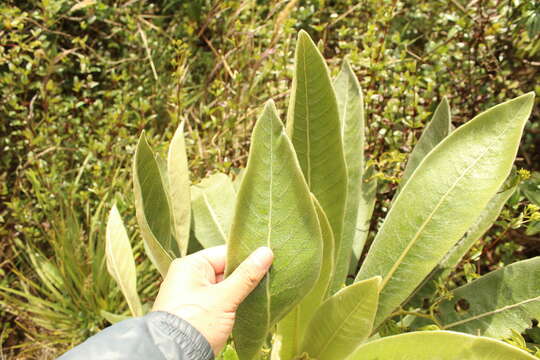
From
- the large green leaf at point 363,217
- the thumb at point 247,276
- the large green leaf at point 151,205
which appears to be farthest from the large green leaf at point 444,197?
the large green leaf at point 151,205

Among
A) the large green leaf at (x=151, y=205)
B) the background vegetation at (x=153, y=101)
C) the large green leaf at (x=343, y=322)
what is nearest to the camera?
the large green leaf at (x=343, y=322)

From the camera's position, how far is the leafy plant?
2.42ft

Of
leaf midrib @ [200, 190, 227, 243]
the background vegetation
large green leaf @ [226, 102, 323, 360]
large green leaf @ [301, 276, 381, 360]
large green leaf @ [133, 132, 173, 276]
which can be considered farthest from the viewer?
the background vegetation

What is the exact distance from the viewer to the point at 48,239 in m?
1.76

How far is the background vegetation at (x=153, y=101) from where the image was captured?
4.86 ft

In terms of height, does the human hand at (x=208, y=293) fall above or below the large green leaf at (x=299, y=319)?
above

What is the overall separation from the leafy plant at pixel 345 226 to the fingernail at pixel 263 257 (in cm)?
2

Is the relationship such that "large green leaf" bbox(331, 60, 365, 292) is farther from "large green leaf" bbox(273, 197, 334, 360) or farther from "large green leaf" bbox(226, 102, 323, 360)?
"large green leaf" bbox(226, 102, 323, 360)

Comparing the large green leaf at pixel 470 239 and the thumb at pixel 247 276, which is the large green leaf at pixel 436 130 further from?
the thumb at pixel 247 276

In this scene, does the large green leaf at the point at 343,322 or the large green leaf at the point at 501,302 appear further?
the large green leaf at the point at 501,302

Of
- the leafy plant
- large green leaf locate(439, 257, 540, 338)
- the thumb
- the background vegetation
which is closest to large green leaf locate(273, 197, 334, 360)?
the leafy plant

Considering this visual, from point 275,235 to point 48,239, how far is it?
133 centimetres

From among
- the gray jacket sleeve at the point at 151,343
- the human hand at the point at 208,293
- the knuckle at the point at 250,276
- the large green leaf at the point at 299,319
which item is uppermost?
the knuckle at the point at 250,276

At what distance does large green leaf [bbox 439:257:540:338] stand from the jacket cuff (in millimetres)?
603
